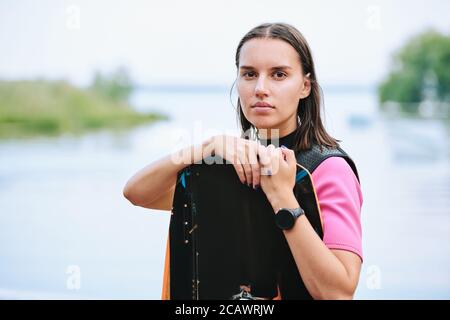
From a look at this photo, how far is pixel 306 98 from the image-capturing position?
125 centimetres

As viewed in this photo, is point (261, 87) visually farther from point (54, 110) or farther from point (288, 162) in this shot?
point (54, 110)

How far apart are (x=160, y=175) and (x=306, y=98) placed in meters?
0.34

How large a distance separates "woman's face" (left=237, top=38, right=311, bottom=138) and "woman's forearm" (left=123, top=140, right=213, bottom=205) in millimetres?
148

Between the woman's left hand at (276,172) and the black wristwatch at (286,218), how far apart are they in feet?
0.09

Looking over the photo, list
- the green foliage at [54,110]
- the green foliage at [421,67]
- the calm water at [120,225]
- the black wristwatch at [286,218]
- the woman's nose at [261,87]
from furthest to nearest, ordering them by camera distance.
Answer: the green foliage at [54,110], the green foliage at [421,67], the calm water at [120,225], the woman's nose at [261,87], the black wristwatch at [286,218]

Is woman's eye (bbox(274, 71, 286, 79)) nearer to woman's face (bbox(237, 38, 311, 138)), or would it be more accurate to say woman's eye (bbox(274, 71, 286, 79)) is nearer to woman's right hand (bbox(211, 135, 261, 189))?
woman's face (bbox(237, 38, 311, 138))

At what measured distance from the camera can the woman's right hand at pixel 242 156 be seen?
994 mm

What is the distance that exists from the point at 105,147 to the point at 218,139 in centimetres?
1334

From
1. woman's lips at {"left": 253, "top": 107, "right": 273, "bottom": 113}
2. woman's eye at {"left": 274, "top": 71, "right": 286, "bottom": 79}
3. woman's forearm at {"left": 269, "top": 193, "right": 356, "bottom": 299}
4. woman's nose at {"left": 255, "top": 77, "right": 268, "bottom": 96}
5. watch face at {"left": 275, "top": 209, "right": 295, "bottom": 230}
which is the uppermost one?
woman's eye at {"left": 274, "top": 71, "right": 286, "bottom": 79}

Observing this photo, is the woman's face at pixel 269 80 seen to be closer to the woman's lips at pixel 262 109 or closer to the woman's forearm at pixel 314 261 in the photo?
the woman's lips at pixel 262 109

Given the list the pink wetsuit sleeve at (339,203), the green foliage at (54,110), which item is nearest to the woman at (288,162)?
the pink wetsuit sleeve at (339,203)

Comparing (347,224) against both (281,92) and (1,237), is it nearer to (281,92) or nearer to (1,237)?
(281,92)

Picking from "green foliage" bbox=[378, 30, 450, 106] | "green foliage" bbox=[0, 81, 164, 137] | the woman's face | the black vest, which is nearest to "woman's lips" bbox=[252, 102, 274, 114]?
the woman's face

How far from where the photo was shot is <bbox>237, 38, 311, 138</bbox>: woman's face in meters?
1.12
